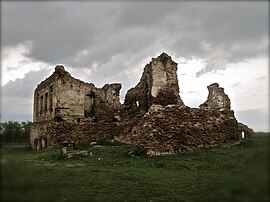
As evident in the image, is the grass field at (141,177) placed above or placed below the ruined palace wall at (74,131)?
below

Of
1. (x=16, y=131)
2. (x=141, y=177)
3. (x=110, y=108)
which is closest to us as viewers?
(x=141, y=177)

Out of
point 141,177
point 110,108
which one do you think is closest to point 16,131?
point 110,108

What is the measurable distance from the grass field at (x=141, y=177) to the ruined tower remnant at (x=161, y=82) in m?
7.15

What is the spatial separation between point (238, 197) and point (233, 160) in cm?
1069

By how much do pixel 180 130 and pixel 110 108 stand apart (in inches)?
445

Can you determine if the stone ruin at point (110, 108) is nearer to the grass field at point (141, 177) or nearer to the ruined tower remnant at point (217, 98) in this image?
A: the ruined tower remnant at point (217, 98)

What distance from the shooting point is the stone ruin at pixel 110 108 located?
19.9 m

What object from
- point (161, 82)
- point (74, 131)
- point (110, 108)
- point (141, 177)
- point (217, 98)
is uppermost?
point (161, 82)

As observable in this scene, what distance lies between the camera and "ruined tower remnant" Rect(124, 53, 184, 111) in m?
23.1

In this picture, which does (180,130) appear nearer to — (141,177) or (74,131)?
(141,177)

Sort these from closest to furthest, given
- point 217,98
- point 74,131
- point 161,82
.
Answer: point 161,82 < point 74,131 < point 217,98

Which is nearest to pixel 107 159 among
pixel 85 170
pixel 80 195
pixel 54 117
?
pixel 85 170

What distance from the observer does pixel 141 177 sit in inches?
448

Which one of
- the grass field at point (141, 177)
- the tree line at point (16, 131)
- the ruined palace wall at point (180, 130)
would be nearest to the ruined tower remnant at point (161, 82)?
the ruined palace wall at point (180, 130)
